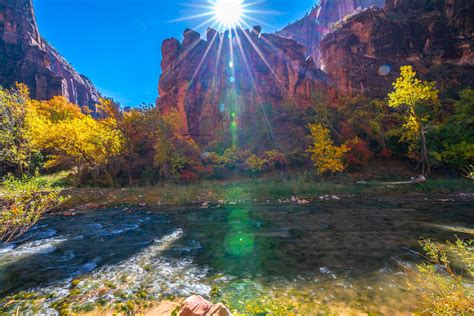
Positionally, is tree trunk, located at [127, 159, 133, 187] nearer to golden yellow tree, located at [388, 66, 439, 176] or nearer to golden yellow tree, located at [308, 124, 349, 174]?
golden yellow tree, located at [308, 124, 349, 174]

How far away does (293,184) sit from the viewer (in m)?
22.7

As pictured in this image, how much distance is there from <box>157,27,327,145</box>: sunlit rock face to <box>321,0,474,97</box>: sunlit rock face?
254 inches

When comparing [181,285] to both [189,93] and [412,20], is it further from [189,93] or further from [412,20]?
[412,20]

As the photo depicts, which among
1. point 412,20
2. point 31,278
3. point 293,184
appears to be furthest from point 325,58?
point 31,278

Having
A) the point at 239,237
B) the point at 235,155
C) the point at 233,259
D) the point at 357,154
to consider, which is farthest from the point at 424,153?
the point at 233,259

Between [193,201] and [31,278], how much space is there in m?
13.6

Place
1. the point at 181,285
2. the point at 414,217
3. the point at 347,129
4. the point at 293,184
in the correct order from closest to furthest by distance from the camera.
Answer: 1. the point at 181,285
2. the point at 414,217
3. the point at 293,184
4. the point at 347,129

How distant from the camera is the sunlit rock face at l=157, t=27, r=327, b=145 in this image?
160ft

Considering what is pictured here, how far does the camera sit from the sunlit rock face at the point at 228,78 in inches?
1923

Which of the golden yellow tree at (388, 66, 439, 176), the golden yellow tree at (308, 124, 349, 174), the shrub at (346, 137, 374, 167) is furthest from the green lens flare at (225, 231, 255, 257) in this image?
the golden yellow tree at (388, 66, 439, 176)

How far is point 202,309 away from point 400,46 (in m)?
62.8

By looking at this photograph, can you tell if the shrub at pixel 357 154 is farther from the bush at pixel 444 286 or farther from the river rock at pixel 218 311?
the river rock at pixel 218 311

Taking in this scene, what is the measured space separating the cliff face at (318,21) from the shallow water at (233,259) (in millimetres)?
91972

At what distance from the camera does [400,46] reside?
46.7m
